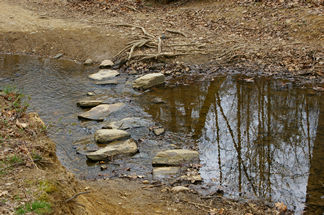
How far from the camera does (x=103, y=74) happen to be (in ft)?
35.9

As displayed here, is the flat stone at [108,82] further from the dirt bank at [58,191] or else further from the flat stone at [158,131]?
the dirt bank at [58,191]

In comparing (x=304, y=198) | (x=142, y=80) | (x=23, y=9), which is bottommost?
(x=304, y=198)

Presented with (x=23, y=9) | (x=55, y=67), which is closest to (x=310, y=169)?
(x=55, y=67)

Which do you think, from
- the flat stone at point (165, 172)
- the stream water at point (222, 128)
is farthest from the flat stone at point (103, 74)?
the flat stone at point (165, 172)

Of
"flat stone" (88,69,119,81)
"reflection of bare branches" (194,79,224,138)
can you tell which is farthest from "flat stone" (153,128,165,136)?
"flat stone" (88,69,119,81)

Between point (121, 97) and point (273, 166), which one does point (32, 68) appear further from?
point (273, 166)

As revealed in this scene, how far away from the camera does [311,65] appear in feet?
33.6

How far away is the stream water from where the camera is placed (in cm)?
539

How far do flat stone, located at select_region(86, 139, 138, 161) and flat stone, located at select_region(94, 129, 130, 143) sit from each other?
0.18m

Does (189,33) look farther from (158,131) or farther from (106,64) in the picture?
(158,131)

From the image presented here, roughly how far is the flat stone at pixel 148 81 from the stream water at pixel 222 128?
0.26 metres

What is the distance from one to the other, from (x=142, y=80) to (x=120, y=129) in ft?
9.41

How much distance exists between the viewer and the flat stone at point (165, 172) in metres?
5.63

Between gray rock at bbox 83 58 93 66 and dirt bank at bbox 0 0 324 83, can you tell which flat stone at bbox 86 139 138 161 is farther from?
gray rock at bbox 83 58 93 66
